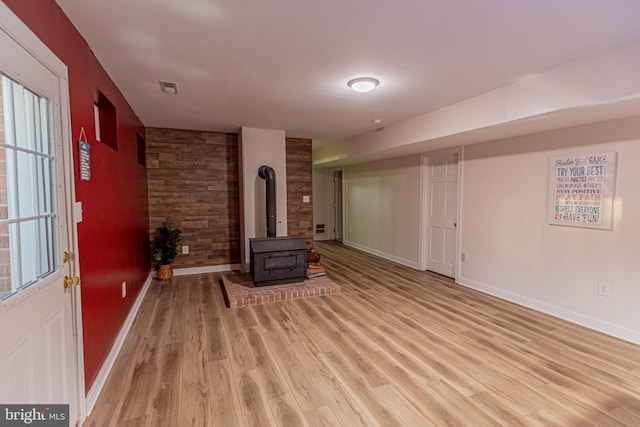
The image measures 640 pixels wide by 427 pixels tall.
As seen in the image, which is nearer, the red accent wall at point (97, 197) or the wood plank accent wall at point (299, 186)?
the red accent wall at point (97, 197)

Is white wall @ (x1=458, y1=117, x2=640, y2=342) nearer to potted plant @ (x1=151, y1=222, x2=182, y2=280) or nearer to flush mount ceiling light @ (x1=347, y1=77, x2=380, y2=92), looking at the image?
flush mount ceiling light @ (x1=347, y1=77, x2=380, y2=92)

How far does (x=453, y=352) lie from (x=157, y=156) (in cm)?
468

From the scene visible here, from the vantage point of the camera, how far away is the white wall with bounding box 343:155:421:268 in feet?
18.0

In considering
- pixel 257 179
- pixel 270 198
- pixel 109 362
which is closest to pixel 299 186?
pixel 257 179

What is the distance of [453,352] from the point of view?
8.60 feet

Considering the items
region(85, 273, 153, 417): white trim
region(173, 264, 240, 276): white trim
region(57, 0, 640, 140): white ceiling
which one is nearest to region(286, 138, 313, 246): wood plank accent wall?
region(173, 264, 240, 276): white trim

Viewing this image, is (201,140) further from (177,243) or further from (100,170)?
(100,170)

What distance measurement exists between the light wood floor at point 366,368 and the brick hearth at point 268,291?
0.14 meters

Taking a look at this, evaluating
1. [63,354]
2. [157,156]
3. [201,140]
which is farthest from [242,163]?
[63,354]

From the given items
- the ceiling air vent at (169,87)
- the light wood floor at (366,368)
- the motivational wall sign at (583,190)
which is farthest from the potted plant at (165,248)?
the motivational wall sign at (583,190)

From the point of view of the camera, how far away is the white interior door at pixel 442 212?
4742mm

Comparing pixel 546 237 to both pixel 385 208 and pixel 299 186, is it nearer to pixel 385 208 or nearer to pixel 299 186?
pixel 385 208

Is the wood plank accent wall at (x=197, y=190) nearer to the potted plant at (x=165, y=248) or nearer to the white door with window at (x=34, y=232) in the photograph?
the potted plant at (x=165, y=248)

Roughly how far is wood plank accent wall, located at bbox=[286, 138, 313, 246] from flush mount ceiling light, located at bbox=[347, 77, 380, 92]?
2.74 metres
